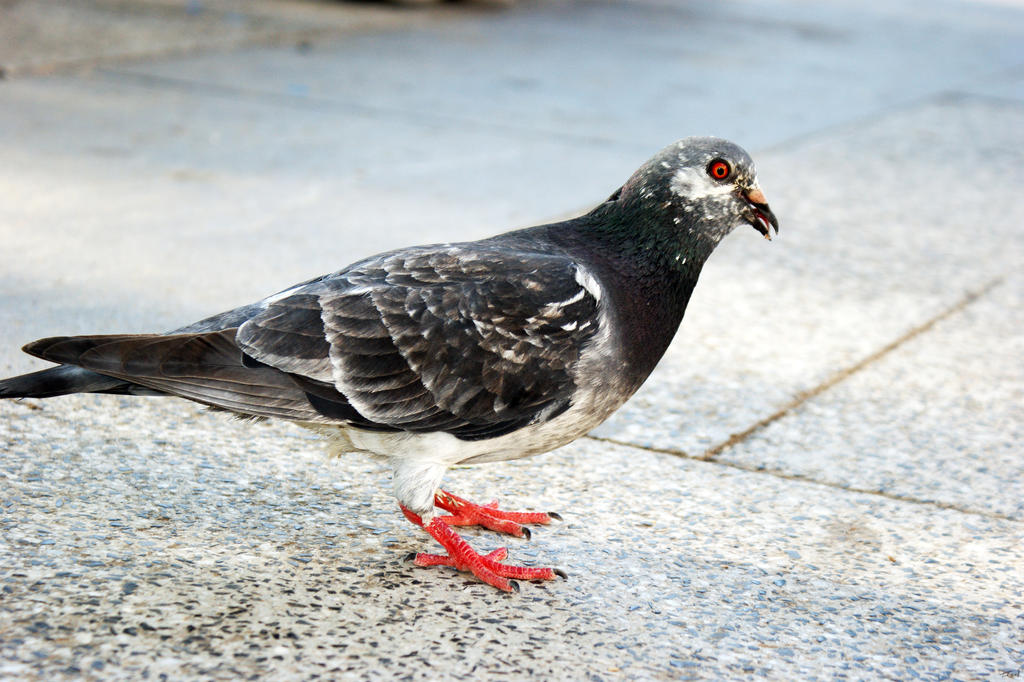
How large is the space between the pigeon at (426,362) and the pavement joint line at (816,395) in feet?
2.92

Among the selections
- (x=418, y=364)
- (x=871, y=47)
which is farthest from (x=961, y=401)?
(x=871, y=47)

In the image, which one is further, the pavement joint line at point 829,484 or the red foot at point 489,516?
the pavement joint line at point 829,484

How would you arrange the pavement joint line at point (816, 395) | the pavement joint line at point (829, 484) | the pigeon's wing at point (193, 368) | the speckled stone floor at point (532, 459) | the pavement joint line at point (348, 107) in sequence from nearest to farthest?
1. the speckled stone floor at point (532, 459)
2. the pigeon's wing at point (193, 368)
3. the pavement joint line at point (829, 484)
4. the pavement joint line at point (816, 395)
5. the pavement joint line at point (348, 107)

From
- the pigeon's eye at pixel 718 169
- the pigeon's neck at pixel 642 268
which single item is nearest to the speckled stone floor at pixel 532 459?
the pigeon's neck at pixel 642 268

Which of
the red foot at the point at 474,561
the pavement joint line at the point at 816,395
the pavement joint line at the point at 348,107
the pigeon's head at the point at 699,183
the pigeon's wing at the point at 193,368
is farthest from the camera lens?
the pavement joint line at the point at 348,107

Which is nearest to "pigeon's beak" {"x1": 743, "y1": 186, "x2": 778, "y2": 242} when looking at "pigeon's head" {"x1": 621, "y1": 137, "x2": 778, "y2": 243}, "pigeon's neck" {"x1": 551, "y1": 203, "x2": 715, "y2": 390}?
"pigeon's head" {"x1": 621, "y1": 137, "x2": 778, "y2": 243}

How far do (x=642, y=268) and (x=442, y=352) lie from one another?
60 centimetres

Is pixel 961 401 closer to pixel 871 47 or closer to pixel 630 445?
pixel 630 445

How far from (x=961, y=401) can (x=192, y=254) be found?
3.31 meters

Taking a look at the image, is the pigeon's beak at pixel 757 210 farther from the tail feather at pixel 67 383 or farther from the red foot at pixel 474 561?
the tail feather at pixel 67 383

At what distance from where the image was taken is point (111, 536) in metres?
3.26

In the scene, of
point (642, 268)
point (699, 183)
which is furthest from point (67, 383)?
point (699, 183)

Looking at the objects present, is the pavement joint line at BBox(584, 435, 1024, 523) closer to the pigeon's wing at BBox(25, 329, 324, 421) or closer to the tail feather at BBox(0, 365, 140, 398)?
the pigeon's wing at BBox(25, 329, 324, 421)

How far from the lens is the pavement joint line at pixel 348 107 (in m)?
8.33
